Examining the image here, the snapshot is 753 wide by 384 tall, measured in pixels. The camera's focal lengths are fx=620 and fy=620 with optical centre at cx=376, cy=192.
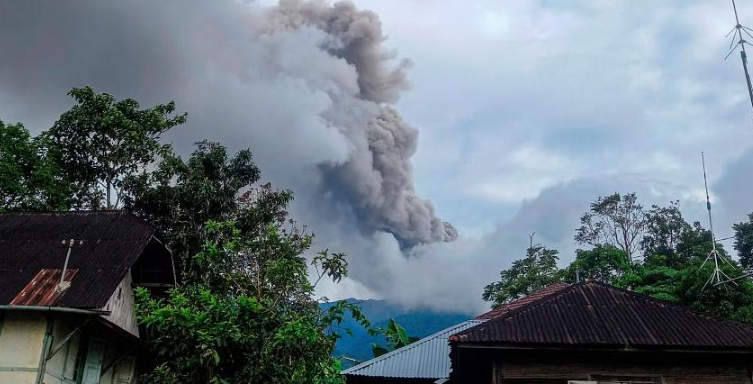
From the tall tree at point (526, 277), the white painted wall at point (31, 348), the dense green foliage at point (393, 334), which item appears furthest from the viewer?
the tall tree at point (526, 277)

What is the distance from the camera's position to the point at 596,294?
13.2 m

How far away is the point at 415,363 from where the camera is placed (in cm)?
1858

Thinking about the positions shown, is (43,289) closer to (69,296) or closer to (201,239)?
(69,296)

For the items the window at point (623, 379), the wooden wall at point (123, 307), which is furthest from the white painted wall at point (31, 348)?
the window at point (623, 379)

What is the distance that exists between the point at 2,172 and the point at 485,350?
19576mm

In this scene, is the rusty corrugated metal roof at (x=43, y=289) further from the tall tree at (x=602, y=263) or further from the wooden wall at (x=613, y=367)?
the tall tree at (x=602, y=263)

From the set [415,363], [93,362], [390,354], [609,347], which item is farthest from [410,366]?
[93,362]

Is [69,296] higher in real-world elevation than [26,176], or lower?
lower

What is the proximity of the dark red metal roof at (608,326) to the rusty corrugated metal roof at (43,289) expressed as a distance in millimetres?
9286

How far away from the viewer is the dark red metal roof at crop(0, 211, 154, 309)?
1448 cm

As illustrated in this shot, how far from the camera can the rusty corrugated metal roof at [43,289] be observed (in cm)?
1403

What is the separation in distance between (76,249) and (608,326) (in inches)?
519

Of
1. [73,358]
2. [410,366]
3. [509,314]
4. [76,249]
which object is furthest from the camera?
[410,366]

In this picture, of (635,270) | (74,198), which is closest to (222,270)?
(74,198)
